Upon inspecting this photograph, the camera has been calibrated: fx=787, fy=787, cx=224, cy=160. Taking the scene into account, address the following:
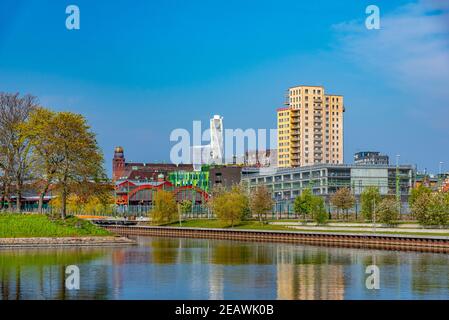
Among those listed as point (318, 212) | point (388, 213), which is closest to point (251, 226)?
point (318, 212)

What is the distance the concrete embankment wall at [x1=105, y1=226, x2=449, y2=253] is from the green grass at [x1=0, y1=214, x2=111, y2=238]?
37.9 m

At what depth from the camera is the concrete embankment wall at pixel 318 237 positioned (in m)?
107

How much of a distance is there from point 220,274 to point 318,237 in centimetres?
5895

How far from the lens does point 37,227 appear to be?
4225 inches

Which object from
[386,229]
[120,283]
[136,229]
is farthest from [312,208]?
[120,283]

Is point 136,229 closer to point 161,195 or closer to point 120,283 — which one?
point 161,195

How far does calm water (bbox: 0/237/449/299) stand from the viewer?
58406 mm

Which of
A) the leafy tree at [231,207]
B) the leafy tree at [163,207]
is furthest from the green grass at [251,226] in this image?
the leafy tree at [163,207]

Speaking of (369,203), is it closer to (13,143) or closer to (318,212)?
(318,212)

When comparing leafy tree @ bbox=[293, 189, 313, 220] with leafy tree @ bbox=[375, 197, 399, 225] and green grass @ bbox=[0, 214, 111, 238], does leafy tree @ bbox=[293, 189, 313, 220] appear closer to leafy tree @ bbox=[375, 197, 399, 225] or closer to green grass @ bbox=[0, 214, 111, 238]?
leafy tree @ bbox=[375, 197, 399, 225]

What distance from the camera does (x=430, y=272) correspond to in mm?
74625

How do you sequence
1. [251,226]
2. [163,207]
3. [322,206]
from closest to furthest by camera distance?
[322,206]
[251,226]
[163,207]
